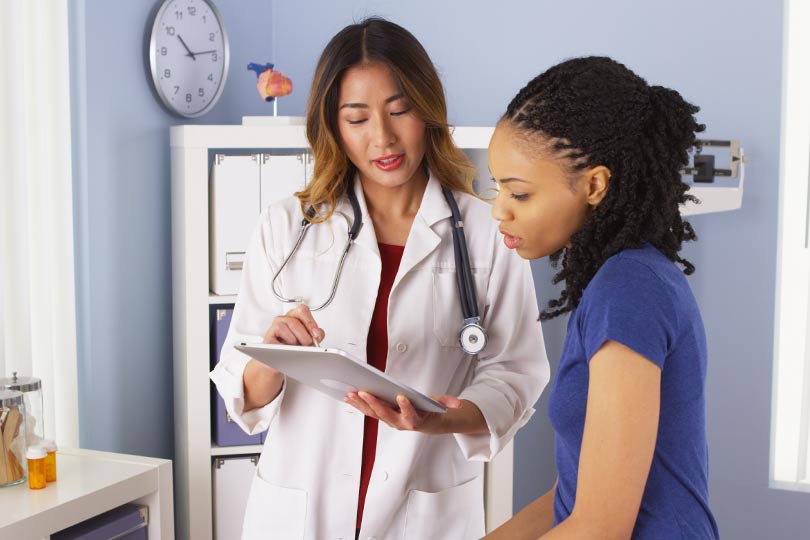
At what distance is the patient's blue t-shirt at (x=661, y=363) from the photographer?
34.3 inches

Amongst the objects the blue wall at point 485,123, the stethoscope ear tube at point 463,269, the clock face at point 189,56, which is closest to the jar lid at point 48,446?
the blue wall at point 485,123

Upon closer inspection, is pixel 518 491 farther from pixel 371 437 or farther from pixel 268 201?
pixel 371 437

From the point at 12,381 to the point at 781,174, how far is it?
2.20 m

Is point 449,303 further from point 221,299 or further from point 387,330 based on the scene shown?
point 221,299

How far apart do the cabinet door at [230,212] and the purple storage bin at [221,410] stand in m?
0.07

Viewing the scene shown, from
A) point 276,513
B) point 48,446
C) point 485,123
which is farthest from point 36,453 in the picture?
point 485,123

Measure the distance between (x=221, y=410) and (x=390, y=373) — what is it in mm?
1116

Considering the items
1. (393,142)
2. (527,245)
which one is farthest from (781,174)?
(527,245)

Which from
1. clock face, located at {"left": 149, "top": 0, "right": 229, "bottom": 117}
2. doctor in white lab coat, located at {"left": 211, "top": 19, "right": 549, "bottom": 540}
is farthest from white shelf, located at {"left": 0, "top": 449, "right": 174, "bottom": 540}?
clock face, located at {"left": 149, "top": 0, "right": 229, "bottom": 117}

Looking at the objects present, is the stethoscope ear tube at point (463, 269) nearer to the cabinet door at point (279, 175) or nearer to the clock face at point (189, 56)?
the cabinet door at point (279, 175)

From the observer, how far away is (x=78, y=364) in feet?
7.91

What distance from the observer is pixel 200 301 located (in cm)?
246

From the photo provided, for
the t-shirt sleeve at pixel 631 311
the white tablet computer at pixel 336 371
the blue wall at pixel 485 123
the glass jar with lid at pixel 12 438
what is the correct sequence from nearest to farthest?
Answer: 1. the t-shirt sleeve at pixel 631 311
2. the white tablet computer at pixel 336 371
3. the glass jar with lid at pixel 12 438
4. the blue wall at pixel 485 123

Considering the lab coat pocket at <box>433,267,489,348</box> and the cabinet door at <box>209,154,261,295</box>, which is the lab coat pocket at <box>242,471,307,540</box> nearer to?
the lab coat pocket at <box>433,267,489,348</box>
